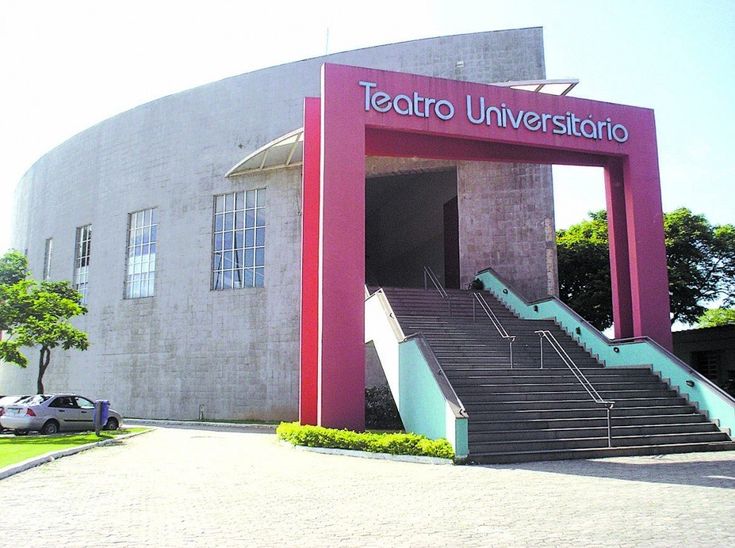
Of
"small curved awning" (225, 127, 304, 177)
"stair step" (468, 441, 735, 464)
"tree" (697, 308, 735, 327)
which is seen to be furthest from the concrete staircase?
"tree" (697, 308, 735, 327)

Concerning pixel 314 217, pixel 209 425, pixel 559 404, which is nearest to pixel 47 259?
pixel 209 425

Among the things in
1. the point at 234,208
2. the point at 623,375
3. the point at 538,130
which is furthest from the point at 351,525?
the point at 234,208

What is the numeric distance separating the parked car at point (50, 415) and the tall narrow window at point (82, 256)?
12.5m

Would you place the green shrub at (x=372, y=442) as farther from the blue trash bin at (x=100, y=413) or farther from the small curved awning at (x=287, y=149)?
the small curved awning at (x=287, y=149)

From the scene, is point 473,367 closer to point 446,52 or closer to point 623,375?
point 623,375

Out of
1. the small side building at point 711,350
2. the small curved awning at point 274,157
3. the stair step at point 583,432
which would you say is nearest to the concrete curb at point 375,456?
the stair step at point 583,432

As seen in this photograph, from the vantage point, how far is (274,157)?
23484 mm

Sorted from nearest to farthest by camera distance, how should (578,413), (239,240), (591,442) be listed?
(591,442) → (578,413) → (239,240)

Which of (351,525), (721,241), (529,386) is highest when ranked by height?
(721,241)

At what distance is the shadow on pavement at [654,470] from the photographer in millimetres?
8945

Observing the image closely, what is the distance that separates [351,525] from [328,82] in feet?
35.8

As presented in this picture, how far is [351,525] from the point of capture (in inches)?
249

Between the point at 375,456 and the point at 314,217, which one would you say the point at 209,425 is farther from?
the point at 375,456

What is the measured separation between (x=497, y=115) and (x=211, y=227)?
13.4 m
